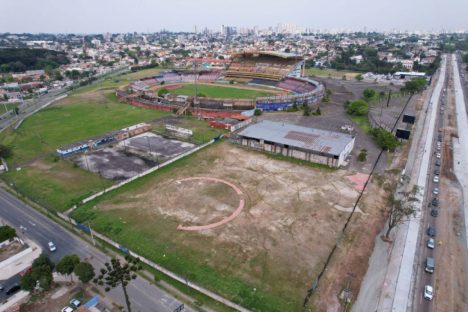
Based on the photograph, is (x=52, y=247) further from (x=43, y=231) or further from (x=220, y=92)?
(x=220, y=92)

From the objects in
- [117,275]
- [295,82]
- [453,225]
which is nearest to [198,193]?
[117,275]

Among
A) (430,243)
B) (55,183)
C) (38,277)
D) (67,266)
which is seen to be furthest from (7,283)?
(430,243)

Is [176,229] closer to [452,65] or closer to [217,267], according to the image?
[217,267]

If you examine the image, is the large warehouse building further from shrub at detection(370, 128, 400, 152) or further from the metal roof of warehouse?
shrub at detection(370, 128, 400, 152)

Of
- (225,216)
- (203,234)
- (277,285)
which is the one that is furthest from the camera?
(225,216)

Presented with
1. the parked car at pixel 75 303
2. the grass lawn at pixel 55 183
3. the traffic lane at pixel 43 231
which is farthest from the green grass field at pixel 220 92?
the parked car at pixel 75 303

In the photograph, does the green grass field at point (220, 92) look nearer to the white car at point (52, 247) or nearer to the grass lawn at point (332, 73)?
the grass lawn at point (332, 73)
